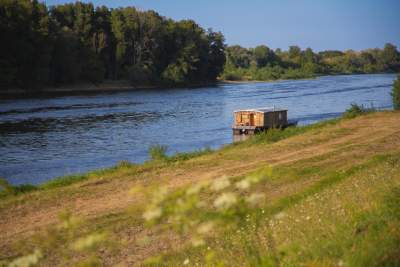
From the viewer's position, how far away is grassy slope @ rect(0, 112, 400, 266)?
5.99 meters

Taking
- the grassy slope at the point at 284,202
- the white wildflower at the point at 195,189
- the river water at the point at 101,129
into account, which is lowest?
the river water at the point at 101,129

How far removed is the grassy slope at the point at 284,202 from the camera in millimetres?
5988

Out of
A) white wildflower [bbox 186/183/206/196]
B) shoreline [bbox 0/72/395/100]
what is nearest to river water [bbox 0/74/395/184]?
shoreline [bbox 0/72/395/100]

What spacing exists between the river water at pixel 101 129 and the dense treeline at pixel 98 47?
15.6 metres

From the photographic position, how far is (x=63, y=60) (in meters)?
88.6

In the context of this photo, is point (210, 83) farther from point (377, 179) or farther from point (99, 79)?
point (377, 179)

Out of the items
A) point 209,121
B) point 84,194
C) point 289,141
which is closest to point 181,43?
point 209,121

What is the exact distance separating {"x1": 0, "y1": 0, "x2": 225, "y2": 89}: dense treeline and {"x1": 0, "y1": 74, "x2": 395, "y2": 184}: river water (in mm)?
15645

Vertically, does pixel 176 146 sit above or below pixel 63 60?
below

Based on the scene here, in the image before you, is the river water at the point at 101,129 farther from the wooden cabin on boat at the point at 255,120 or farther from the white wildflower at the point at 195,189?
the white wildflower at the point at 195,189

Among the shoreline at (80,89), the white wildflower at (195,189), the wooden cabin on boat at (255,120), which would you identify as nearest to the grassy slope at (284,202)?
the white wildflower at (195,189)

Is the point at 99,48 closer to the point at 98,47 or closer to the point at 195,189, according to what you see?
the point at 98,47

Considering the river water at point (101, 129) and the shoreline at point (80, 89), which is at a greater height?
the shoreline at point (80, 89)

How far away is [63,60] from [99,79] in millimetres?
9486
